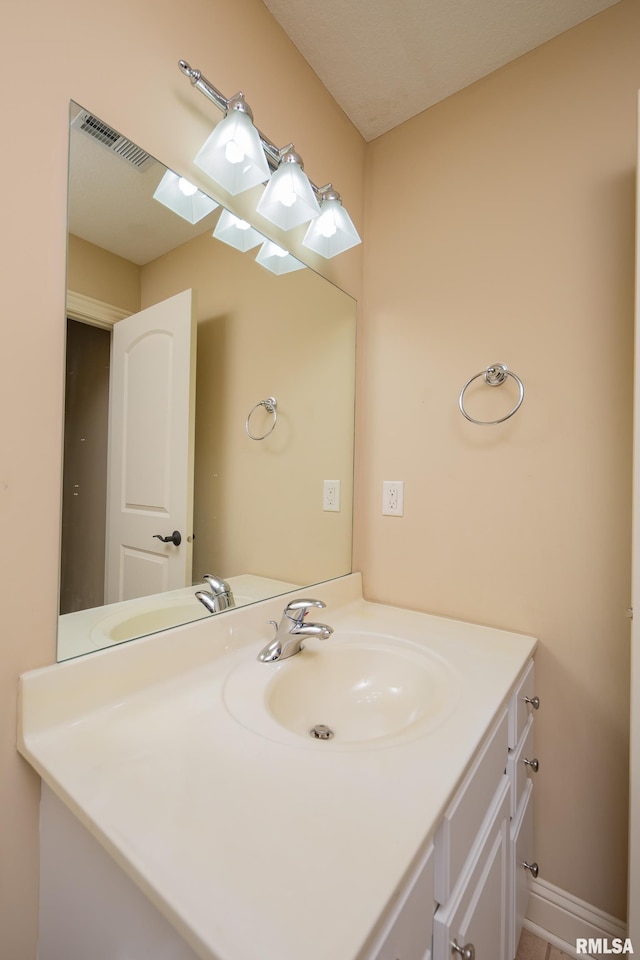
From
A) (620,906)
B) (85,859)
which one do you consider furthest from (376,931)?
(620,906)

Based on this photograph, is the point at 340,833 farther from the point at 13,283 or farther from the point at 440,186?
the point at 440,186

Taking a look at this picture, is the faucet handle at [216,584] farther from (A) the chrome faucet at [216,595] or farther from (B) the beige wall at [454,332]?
(B) the beige wall at [454,332]


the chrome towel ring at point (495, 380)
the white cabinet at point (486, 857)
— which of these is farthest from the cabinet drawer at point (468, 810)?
the chrome towel ring at point (495, 380)

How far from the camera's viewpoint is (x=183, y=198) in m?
0.94

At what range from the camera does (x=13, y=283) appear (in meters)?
0.68

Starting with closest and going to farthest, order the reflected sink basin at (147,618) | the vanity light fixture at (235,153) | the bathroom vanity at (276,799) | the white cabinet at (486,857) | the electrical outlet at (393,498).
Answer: the bathroom vanity at (276,799) < the white cabinet at (486,857) < the reflected sink basin at (147,618) < the vanity light fixture at (235,153) < the electrical outlet at (393,498)

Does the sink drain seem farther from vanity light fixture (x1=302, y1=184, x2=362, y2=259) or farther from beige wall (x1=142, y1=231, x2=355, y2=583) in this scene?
vanity light fixture (x1=302, y1=184, x2=362, y2=259)

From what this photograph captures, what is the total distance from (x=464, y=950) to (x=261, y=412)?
3.63ft

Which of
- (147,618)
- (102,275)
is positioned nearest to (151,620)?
(147,618)

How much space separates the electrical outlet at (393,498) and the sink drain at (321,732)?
2.25 ft

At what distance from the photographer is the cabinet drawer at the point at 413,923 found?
0.45 metres

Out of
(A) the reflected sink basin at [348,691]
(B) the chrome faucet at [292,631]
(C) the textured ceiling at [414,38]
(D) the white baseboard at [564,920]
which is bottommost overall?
(D) the white baseboard at [564,920]

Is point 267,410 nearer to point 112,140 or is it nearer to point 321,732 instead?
point 112,140

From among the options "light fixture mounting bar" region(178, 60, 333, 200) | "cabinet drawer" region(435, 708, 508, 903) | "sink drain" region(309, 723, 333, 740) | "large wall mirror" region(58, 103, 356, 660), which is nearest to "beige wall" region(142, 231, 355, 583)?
"large wall mirror" region(58, 103, 356, 660)
